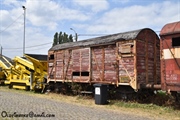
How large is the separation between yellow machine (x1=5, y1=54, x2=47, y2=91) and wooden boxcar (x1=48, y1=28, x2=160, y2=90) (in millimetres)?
4066

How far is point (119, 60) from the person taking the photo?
12.4m

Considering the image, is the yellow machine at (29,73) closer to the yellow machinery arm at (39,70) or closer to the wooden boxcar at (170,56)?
the yellow machinery arm at (39,70)

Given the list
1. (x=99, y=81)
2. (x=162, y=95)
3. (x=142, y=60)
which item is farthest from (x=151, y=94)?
(x=99, y=81)

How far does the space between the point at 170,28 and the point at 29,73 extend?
13788 millimetres

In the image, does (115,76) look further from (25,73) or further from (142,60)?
(25,73)

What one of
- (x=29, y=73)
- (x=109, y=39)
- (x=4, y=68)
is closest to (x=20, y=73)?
(x=29, y=73)

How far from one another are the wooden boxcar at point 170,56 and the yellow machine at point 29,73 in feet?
36.5

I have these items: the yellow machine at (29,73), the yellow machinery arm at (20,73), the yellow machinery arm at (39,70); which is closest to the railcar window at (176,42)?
the yellow machinery arm at (39,70)

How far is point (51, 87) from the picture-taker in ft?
60.2

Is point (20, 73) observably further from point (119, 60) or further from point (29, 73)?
point (119, 60)

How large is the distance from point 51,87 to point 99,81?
617 centimetres

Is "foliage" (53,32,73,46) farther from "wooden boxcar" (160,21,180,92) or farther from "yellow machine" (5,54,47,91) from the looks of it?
"wooden boxcar" (160,21,180,92)

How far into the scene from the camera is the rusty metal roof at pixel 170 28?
381 inches

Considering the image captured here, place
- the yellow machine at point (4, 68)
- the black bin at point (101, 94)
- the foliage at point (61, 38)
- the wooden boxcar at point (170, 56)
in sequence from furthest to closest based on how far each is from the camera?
1. the foliage at point (61, 38)
2. the yellow machine at point (4, 68)
3. the black bin at point (101, 94)
4. the wooden boxcar at point (170, 56)
